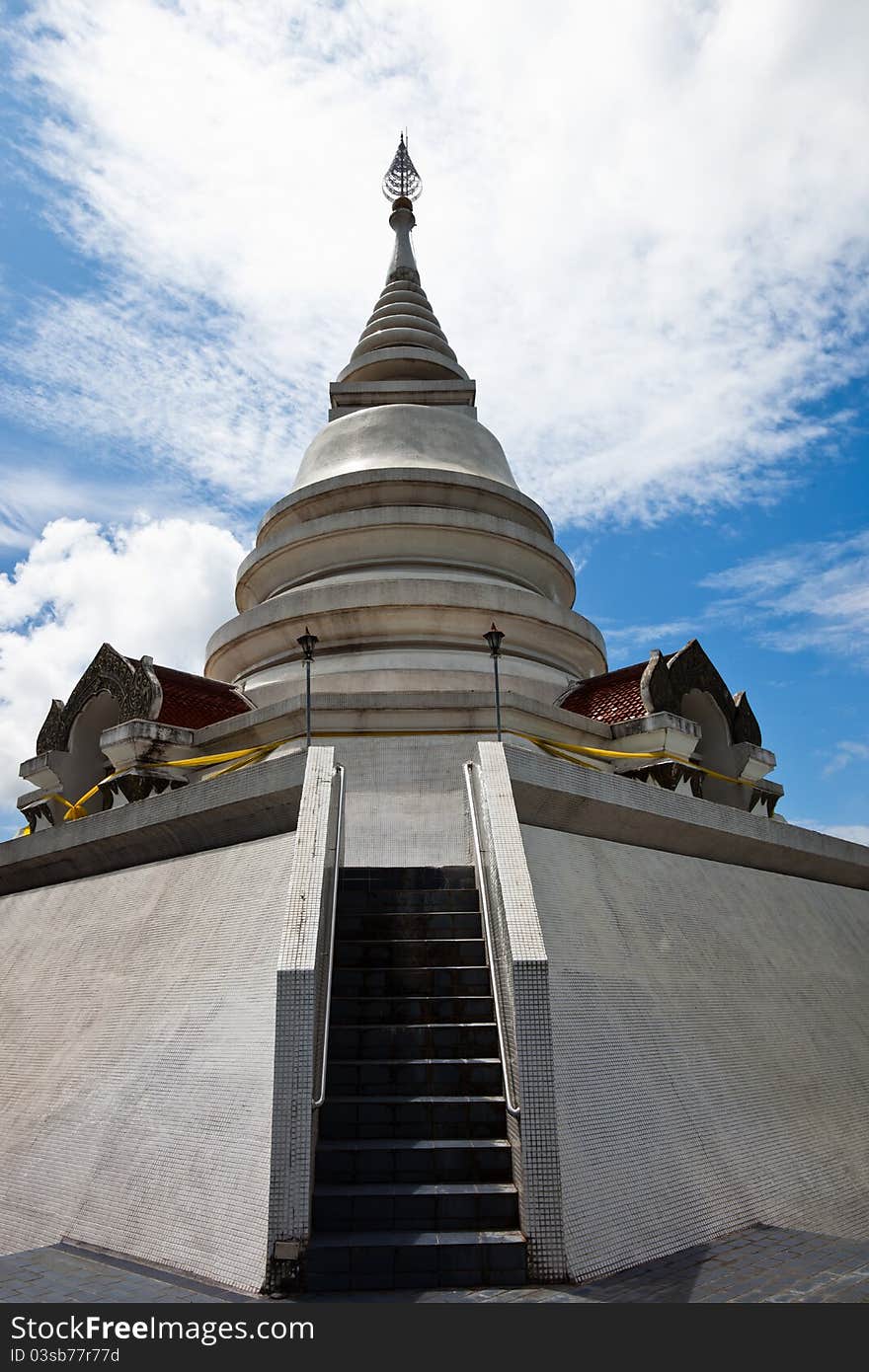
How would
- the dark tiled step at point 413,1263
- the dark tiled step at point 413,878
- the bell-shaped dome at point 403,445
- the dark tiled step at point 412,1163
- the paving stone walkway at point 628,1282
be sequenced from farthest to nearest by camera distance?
the bell-shaped dome at point 403,445, the dark tiled step at point 413,878, the dark tiled step at point 412,1163, the dark tiled step at point 413,1263, the paving stone walkway at point 628,1282

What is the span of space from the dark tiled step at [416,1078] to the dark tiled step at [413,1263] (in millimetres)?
1270

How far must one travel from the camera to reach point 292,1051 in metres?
6.29

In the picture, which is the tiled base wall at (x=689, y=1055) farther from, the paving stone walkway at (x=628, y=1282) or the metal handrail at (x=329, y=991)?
the metal handrail at (x=329, y=991)

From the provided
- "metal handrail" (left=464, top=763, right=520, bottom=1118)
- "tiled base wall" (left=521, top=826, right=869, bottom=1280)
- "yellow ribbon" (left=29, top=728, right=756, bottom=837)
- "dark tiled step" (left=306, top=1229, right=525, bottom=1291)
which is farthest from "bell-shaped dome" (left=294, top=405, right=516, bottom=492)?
"dark tiled step" (left=306, top=1229, right=525, bottom=1291)

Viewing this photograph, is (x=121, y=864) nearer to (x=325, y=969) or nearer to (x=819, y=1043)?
(x=325, y=969)

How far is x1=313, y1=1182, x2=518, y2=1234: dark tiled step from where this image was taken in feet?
20.6

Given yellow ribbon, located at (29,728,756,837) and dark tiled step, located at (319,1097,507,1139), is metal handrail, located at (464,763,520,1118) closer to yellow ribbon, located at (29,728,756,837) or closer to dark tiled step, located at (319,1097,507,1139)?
dark tiled step, located at (319,1097,507,1139)

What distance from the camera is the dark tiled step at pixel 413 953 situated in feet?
27.9

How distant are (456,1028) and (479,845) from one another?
1.97 m

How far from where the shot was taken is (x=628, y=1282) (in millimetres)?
5953

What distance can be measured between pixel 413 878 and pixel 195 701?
838 cm

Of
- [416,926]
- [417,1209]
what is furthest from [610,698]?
[417,1209]

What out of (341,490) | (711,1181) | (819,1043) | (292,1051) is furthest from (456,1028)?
(341,490)

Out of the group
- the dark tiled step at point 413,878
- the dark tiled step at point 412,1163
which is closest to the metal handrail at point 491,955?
the dark tiled step at point 412,1163
